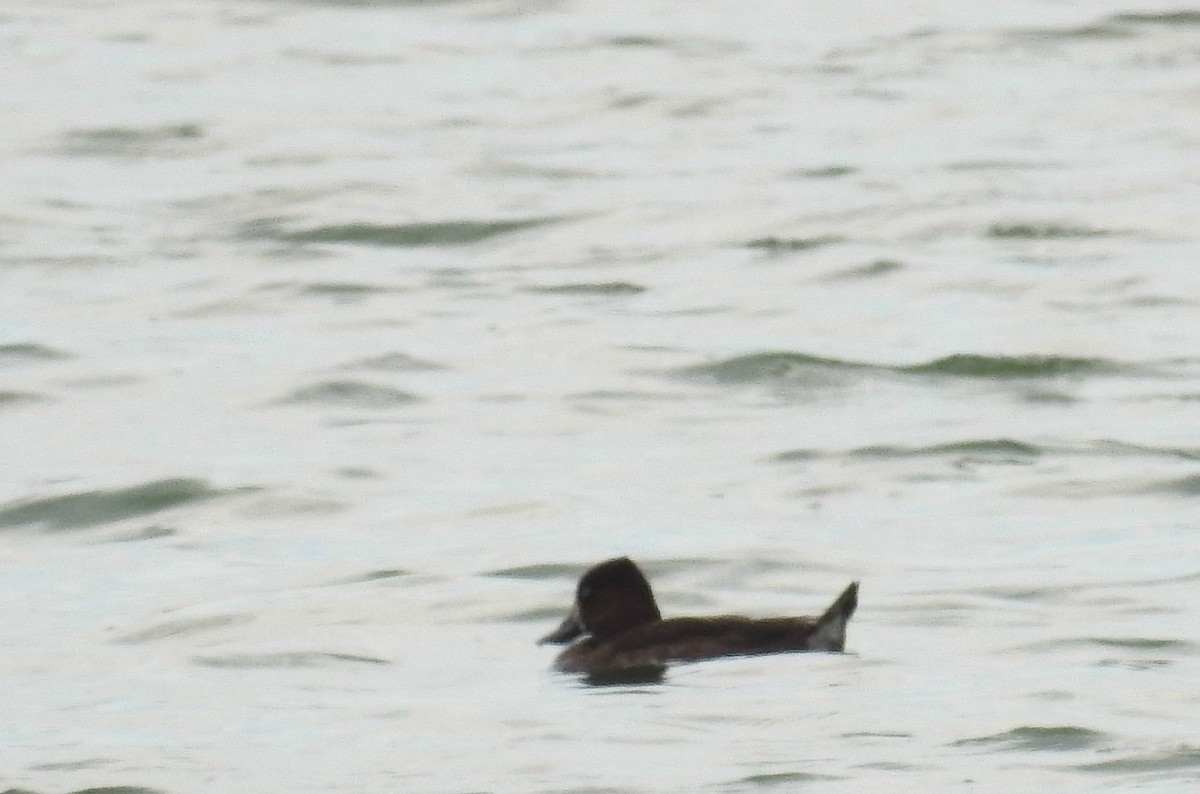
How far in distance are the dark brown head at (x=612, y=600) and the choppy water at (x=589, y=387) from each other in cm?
21

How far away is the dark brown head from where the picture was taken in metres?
10.1

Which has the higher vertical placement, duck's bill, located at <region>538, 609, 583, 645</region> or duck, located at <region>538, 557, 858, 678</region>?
duck, located at <region>538, 557, 858, 678</region>

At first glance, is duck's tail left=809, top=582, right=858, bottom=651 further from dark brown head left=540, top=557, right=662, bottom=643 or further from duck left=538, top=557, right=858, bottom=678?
dark brown head left=540, top=557, right=662, bottom=643

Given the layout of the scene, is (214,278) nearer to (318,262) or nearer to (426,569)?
(318,262)

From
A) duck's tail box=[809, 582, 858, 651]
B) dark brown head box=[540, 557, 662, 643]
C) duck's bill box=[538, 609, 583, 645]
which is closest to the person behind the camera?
duck's tail box=[809, 582, 858, 651]

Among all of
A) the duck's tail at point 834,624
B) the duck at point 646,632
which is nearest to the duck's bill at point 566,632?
the duck at point 646,632

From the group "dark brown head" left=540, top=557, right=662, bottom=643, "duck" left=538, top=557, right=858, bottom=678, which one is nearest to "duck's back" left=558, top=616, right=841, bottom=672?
"duck" left=538, top=557, right=858, bottom=678

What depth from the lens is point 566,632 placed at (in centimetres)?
1023

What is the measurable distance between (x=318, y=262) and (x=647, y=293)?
1.97 m

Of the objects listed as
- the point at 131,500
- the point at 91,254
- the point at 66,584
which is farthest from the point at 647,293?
the point at 66,584

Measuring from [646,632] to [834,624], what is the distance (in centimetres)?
58

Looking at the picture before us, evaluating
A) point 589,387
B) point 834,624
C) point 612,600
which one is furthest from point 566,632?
point 589,387

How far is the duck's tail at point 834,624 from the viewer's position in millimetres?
9484

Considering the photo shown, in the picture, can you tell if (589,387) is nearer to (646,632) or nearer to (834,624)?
(646,632)
